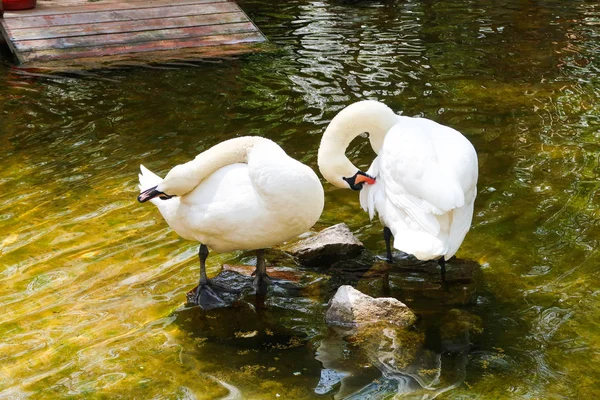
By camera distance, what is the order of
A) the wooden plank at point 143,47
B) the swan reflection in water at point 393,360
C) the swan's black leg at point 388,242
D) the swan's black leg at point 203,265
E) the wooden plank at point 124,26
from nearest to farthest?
the swan reflection in water at point 393,360, the swan's black leg at point 203,265, the swan's black leg at point 388,242, the wooden plank at point 143,47, the wooden plank at point 124,26

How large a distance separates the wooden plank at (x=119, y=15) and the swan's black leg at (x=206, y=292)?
6.67 metres

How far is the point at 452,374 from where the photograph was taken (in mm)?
3852

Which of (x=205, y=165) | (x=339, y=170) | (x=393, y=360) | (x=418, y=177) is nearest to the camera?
(x=393, y=360)

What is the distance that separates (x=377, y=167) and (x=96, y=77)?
528 cm

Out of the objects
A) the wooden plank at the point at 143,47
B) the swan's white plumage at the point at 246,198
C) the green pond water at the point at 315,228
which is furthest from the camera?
the wooden plank at the point at 143,47

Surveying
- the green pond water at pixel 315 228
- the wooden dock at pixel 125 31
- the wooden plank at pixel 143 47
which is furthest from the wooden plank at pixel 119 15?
the green pond water at pixel 315 228

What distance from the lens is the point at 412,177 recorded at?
14.7 feet

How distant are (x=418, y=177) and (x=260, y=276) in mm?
1116

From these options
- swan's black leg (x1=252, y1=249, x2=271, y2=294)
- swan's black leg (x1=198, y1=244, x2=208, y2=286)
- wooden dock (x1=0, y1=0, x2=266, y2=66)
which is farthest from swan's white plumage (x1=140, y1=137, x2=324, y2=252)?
wooden dock (x1=0, y1=0, x2=266, y2=66)

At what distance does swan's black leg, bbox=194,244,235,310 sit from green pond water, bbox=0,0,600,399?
95 millimetres

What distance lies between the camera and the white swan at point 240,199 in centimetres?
421

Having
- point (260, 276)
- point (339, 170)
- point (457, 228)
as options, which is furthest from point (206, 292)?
point (457, 228)

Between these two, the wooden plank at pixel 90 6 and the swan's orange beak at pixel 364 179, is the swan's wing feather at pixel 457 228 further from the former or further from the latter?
the wooden plank at pixel 90 6

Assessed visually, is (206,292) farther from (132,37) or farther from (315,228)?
(132,37)
